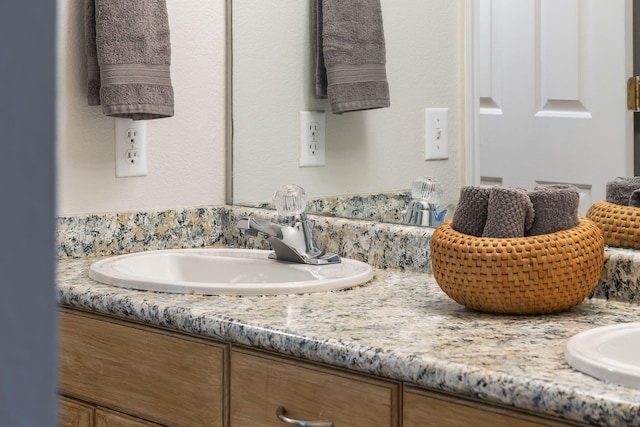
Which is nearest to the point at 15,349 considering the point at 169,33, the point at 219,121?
the point at 169,33

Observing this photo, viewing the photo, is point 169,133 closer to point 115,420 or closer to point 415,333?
point 115,420

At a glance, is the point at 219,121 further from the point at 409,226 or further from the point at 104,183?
the point at 409,226

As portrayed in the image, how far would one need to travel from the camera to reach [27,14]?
117 mm

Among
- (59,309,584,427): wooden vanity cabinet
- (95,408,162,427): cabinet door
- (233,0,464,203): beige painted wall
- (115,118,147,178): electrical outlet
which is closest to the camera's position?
(59,309,584,427): wooden vanity cabinet

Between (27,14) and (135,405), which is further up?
(27,14)

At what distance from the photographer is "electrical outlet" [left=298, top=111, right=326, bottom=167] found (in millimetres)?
1937

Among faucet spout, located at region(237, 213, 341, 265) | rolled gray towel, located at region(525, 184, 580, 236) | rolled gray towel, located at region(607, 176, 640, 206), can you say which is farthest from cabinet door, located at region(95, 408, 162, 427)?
rolled gray towel, located at region(607, 176, 640, 206)

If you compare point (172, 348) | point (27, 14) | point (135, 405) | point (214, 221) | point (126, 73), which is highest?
point (126, 73)

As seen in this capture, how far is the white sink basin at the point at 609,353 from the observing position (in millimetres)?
833

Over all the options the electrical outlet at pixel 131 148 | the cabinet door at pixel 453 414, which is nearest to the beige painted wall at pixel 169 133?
the electrical outlet at pixel 131 148

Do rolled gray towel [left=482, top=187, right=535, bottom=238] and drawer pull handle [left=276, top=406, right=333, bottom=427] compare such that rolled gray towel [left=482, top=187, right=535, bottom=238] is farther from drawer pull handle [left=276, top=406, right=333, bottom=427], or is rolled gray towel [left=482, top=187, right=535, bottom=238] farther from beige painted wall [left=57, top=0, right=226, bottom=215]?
beige painted wall [left=57, top=0, right=226, bottom=215]

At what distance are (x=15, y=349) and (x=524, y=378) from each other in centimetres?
80

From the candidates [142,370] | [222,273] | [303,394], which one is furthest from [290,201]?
[303,394]

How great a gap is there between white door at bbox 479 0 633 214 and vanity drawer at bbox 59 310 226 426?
0.57 meters
